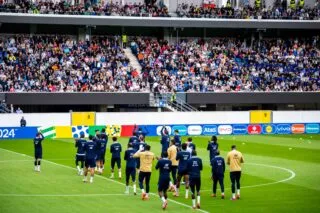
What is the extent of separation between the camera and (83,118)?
62.7 metres

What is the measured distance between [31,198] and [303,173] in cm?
1495

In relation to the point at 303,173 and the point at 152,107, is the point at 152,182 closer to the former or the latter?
the point at 303,173

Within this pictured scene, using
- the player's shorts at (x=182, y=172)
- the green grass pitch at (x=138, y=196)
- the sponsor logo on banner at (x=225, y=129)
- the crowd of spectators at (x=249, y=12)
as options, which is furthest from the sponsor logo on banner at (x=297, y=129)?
the player's shorts at (x=182, y=172)

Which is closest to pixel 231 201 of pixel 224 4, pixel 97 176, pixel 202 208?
pixel 202 208

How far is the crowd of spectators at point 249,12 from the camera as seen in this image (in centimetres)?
7906

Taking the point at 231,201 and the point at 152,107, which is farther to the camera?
the point at 152,107

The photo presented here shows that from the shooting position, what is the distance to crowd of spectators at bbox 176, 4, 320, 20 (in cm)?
7906

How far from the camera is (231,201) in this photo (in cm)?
2752

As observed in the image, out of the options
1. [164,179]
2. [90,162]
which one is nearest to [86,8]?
[90,162]

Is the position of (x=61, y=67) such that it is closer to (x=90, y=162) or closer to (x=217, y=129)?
(x=217, y=129)

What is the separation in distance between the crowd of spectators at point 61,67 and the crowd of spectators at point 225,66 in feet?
9.24

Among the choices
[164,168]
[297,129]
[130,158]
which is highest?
[164,168]

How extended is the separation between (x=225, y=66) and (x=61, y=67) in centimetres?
1714

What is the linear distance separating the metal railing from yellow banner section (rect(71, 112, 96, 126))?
8455 millimetres
